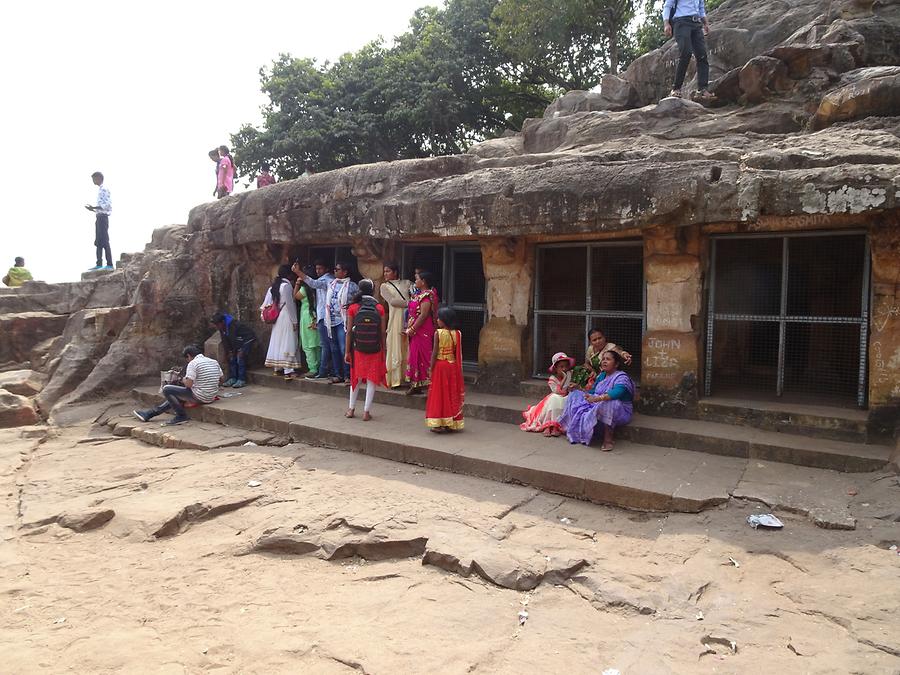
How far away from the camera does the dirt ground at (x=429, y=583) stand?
2.84 m

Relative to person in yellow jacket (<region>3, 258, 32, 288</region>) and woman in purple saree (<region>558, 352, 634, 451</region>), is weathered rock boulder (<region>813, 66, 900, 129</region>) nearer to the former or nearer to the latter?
woman in purple saree (<region>558, 352, 634, 451</region>)

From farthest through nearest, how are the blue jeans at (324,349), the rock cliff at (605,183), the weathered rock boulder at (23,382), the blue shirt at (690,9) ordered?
the weathered rock boulder at (23,382) → the blue jeans at (324,349) → the blue shirt at (690,9) → the rock cliff at (605,183)

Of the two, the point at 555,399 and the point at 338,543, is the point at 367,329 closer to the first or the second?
the point at 555,399

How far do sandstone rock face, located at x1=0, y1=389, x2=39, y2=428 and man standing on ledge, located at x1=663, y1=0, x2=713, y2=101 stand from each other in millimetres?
9189

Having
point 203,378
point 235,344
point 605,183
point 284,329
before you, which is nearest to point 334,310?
point 284,329

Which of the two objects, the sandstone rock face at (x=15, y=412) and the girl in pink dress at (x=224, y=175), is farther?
the girl in pink dress at (x=224, y=175)

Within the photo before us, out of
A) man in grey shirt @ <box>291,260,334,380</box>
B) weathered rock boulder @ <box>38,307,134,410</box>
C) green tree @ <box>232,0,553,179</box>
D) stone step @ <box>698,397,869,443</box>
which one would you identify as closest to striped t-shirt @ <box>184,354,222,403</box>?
man in grey shirt @ <box>291,260,334,380</box>

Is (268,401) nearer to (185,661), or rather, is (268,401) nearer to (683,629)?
(185,661)

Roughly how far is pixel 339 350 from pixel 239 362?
1642 mm

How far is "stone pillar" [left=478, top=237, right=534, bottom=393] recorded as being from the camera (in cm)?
664

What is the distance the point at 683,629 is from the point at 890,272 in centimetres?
353

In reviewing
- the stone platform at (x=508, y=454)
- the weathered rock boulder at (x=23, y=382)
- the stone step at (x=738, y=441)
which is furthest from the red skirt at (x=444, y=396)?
the weathered rock boulder at (x=23, y=382)

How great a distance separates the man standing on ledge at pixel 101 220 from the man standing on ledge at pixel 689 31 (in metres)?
9.93

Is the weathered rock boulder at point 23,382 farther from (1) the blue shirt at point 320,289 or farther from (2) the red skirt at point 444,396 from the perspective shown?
(2) the red skirt at point 444,396
